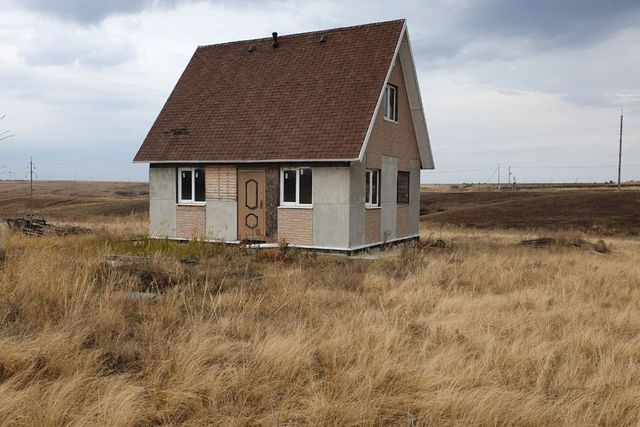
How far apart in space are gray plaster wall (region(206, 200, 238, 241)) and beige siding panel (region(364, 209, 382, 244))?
421 centimetres

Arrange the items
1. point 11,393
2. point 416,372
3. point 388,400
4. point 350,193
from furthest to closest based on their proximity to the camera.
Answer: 1. point 350,193
2. point 416,372
3. point 388,400
4. point 11,393

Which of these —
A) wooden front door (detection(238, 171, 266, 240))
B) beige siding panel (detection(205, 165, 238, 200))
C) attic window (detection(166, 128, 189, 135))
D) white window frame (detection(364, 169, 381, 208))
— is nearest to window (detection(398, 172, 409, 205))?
white window frame (detection(364, 169, 381, 208))

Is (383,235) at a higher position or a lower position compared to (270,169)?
lower

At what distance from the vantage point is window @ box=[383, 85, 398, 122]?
18.2 m

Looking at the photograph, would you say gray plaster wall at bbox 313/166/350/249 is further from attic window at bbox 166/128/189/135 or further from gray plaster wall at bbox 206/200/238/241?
attic window at bbox 166/128/189/135

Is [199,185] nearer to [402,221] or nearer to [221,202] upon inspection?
[221,202]

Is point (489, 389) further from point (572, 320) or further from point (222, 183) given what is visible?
point (222, 183)

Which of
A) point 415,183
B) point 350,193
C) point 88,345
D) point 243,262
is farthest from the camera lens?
point 415,183

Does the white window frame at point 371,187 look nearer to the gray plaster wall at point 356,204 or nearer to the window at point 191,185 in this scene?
the gray plaster wall at point 356,204

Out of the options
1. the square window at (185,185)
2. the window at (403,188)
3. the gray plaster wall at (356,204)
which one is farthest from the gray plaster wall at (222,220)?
the window at (403,188)

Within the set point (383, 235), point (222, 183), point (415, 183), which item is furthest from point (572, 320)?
point (415, 183)

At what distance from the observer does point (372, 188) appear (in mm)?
17750

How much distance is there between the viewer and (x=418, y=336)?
6953 mm

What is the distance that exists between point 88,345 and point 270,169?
1142cm
